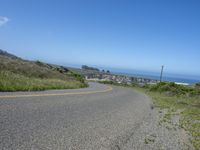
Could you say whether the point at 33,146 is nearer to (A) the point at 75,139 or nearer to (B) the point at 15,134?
(B) the point at 15,134

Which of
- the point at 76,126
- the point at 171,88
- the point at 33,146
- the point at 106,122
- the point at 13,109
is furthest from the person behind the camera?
the point at 171,88

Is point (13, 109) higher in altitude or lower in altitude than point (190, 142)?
higher

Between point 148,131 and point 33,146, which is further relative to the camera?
point 148,131

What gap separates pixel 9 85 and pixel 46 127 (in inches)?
252

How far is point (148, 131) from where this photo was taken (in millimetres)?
6648

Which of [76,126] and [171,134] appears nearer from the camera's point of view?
[76,126]

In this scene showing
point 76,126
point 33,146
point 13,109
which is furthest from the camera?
point 13,109

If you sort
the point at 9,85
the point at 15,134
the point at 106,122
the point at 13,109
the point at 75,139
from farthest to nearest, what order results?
the point at 9,85 → the point at 106,122 → the point at 13,109 → the point at 75,139 → the point at 15,134

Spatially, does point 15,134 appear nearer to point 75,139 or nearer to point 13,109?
point 75,139

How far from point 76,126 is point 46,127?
86cm

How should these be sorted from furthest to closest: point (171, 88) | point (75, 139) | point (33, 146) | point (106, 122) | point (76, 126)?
1. point (171, 88)
2. point (106, 122)
3. point (76, 126)
4. point (75, 139)
5. point (33, 146)

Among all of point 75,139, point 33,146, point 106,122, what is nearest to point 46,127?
point 75,139

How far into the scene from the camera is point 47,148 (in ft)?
13.1

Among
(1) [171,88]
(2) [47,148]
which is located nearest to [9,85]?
(2) [47,148]
